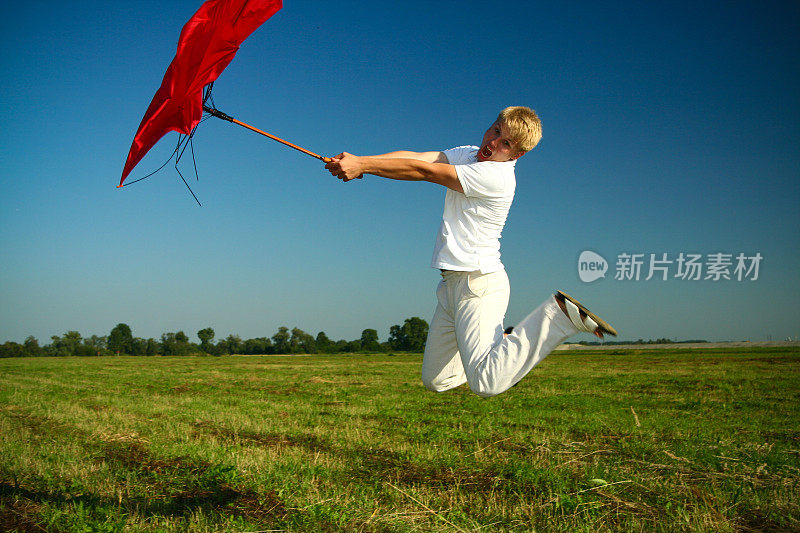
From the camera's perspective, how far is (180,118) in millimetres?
5105

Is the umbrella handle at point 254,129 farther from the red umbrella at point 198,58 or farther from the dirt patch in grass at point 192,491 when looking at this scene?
the dirt patch in grass at point 192,491

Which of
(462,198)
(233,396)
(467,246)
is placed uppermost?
(462,198)

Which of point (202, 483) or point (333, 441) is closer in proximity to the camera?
point (202, 483)

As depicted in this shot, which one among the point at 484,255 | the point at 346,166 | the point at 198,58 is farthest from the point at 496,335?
the point at 198,58

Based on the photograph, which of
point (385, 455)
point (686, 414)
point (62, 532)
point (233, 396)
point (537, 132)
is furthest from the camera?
point (233, 396)

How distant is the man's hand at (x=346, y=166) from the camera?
470 centimetres

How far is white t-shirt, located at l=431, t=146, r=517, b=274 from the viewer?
15.4 ft

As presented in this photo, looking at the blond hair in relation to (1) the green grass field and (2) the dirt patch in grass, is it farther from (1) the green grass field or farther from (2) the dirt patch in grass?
(2) the dirt patch in grass

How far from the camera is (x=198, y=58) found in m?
4.87

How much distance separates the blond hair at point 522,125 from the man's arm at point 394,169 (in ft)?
2.01

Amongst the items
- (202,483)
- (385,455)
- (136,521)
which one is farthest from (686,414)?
(136,521)

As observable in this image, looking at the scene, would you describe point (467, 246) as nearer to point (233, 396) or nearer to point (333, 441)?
point (333, 441)

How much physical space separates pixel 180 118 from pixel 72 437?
18.7ft

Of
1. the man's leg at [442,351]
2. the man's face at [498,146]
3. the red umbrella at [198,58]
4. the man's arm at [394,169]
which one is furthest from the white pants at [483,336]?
the red umbrella at [198,58]
